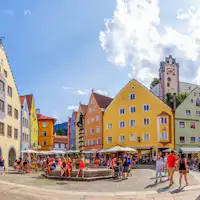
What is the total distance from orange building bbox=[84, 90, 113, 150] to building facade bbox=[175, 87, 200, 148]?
600 inches

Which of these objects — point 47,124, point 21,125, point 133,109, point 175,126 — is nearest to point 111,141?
point 133,109

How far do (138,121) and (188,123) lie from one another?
902cm

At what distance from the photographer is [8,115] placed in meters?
40.4

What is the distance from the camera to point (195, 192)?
15.9 meters

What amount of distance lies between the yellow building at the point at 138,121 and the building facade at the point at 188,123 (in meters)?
1.34

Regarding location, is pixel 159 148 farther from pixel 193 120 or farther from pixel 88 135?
pixel 88 135

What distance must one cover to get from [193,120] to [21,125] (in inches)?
1218

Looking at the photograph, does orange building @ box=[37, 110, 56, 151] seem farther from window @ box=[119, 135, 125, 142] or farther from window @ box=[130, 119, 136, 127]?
window @ box=[130, 119, 136, 127]

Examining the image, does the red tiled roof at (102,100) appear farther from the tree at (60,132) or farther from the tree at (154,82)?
the tree at (60,132)

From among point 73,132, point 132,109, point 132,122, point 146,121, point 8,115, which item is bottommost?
point 73,132

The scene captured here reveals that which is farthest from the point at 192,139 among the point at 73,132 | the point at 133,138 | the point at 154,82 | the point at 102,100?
A: the point at 154,82

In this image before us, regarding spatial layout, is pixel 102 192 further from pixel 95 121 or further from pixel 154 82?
pixel 154 82

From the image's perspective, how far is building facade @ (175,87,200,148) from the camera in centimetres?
5769

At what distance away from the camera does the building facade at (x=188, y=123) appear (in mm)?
57688
